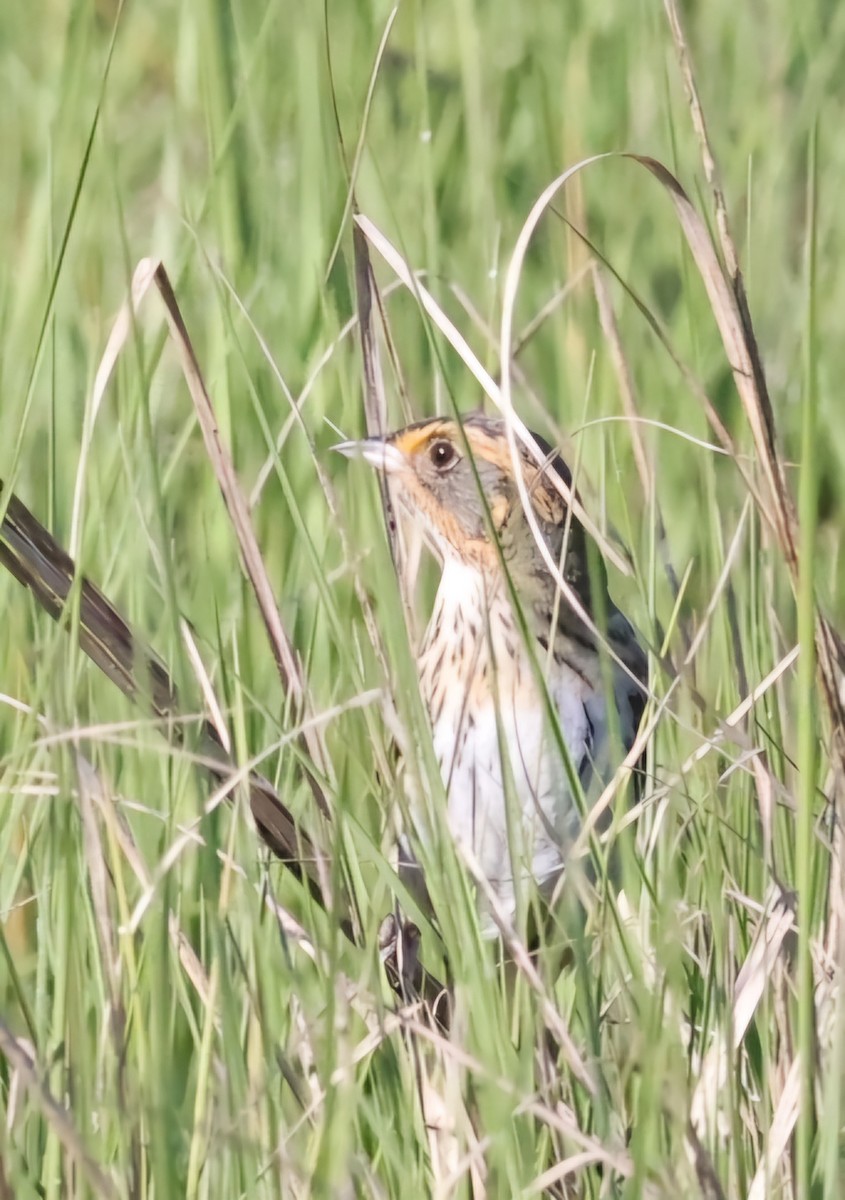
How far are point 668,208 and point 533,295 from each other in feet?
1.10

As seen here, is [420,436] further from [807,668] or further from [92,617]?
[807,668]

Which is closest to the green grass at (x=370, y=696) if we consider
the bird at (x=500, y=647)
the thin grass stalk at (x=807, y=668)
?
the thin grass stalk at (x=807, y=668)

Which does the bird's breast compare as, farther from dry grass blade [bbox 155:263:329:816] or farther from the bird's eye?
dry grass blade [bbox 155:263:329:816]

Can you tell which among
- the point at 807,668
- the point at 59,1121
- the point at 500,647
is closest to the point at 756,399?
the point at 807,668

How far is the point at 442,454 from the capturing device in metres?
2.95

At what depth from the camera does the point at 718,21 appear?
176 inches

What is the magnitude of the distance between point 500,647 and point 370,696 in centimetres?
99

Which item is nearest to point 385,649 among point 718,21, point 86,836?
point 86,836

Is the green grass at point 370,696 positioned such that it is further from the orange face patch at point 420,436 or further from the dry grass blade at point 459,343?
the orange face patch at point 420,436

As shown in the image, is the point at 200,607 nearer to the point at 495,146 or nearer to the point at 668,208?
the point at 495,146

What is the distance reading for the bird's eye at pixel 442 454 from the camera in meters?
2.93

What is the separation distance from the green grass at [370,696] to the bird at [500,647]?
0.11 m

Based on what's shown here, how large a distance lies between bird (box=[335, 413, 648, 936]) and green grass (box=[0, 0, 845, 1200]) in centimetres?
11

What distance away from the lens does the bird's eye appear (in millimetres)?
2932
